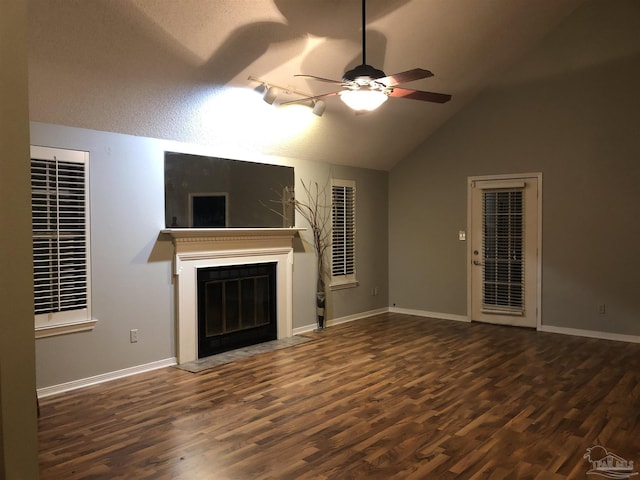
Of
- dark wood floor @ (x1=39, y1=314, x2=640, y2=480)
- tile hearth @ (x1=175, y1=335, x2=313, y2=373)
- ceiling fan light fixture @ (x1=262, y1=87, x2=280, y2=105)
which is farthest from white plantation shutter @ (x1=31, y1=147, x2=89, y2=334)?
ceiling fan light fixture @ (x1=262, y1=87, x2=280, y2=105)

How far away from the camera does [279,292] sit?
19.4 feet

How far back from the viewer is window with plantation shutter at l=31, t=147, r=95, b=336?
152 inches

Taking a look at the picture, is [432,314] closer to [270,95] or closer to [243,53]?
[270,95]

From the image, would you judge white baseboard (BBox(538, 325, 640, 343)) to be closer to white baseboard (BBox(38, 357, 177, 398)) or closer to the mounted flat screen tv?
the mounted flat screen tv

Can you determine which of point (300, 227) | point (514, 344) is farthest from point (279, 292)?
point (514, 344)

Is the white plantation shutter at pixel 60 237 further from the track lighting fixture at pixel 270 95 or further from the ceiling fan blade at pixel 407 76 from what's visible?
the ceiling fan blade at pixel 407 76

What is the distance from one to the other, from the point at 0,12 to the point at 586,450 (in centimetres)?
352

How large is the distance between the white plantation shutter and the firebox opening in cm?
122

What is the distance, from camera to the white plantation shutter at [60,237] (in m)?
3.86

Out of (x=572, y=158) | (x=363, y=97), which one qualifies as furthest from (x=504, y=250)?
(x=363, y=97)

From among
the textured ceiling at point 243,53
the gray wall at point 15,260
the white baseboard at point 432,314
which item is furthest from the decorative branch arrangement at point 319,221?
the gray wall at point 15,260

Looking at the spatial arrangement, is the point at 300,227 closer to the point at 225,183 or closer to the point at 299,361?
the point at 225,183

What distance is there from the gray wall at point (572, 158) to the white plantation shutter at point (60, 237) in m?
4.81

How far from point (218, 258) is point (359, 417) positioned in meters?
2.40
